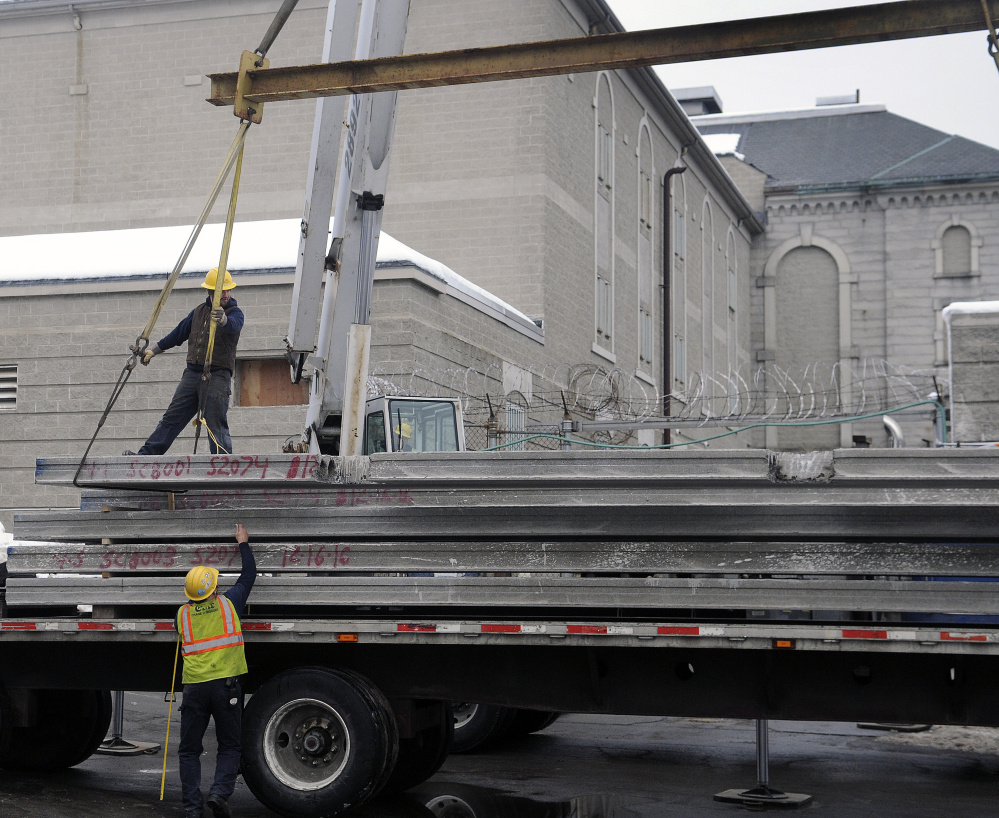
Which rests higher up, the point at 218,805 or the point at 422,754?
the point at 422,754

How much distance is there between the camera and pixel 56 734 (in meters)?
10.6

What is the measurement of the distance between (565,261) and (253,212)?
6.77 meters

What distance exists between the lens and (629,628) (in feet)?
26.8

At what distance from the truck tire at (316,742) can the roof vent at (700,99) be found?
5834 centimetres

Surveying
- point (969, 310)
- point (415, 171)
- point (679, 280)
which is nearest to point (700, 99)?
point (679, 280)

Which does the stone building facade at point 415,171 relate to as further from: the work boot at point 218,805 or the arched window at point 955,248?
the arched window at point 955,248

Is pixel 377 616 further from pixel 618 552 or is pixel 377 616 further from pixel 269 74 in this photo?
pixel 269 74

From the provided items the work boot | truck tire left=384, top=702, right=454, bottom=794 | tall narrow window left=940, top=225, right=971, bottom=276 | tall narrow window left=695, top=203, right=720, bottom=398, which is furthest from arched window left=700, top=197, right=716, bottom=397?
the work boot

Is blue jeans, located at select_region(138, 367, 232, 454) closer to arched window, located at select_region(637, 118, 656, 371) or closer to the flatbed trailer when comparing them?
the flatbed trailer

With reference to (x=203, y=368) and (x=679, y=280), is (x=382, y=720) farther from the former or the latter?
(x=679, y=280)

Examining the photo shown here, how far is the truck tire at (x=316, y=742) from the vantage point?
8.62m

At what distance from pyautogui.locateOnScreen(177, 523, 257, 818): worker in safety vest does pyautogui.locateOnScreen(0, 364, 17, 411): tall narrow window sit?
42.8ft

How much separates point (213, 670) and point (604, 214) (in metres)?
23.6

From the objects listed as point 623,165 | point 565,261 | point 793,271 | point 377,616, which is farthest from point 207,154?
point 793,271
